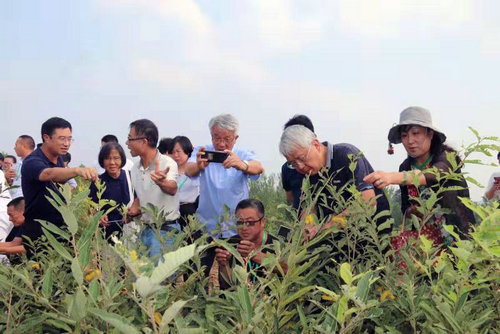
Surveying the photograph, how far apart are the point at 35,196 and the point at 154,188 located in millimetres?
949

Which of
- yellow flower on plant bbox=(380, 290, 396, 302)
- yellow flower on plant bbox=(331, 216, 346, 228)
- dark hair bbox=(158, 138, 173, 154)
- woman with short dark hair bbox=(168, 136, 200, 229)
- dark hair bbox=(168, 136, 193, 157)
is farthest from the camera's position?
dark hair bbox=(158, 138, 173, 154)

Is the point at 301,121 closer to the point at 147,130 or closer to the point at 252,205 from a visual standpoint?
the point at 252,205

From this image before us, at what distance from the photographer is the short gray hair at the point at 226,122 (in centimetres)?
468

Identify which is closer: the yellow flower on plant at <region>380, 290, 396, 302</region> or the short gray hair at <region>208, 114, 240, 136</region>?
the yellow flower on plant at <region>380, 290, 396, 302</region>

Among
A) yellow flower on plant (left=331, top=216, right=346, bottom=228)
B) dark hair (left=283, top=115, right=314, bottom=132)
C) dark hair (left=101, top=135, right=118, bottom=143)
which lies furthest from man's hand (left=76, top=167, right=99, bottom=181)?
dark hair (left=101, top=135, right=118, bottom=143)

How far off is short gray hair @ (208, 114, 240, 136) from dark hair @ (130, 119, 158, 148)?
554 millimetres

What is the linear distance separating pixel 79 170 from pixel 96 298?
283 centimetres

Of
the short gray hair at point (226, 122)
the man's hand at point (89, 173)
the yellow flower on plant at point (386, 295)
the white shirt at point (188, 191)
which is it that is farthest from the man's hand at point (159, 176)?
the yellow flower on plant at point (386, 295)

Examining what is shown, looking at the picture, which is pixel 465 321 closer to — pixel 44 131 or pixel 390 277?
pixel 390 277

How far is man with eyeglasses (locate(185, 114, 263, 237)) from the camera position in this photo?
4672 mm

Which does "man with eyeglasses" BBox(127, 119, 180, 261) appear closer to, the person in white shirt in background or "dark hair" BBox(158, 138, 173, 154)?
"dark hair" BBox(158, 138, 173, 154)

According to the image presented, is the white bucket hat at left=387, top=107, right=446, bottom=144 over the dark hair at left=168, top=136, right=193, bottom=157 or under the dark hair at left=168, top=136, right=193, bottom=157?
over

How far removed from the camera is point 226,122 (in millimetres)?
4676

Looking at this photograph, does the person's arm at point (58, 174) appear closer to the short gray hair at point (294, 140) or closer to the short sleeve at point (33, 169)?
the short sleeve at point (33, 169)
